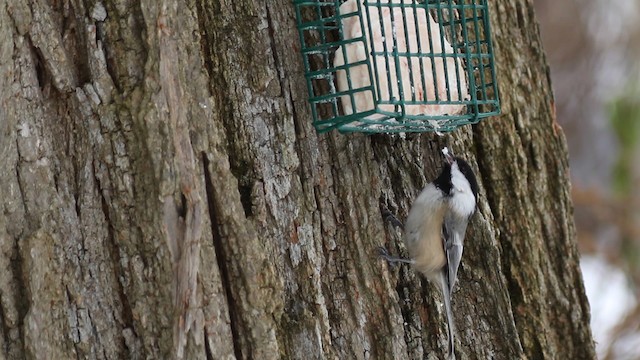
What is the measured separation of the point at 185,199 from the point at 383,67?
882 mm

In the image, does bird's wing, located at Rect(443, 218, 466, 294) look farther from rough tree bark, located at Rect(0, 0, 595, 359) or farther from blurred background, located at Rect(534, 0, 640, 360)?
blurred background, located at Rect(534, 0, 640, 360)

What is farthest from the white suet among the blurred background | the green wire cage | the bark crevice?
the blurred background

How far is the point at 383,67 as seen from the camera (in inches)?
144

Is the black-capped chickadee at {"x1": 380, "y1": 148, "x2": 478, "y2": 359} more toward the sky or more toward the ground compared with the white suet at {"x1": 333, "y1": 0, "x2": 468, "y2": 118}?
more toward the ground

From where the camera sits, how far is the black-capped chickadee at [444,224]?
12.9ft

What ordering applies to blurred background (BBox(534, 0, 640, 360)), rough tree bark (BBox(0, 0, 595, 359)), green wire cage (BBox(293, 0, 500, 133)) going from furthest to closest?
blurred background (BBox(534, 0, 640, 360)) < green wire cage (BBox(293, 0, 500, 133)) < rough tree bark (BBox(0, 0, 595, 359))

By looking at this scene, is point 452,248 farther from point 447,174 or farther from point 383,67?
point 383,67

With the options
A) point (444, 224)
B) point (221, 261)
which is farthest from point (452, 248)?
point (221, 261)

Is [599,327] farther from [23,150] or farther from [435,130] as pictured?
[23,150]

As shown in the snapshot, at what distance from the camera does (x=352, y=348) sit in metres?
3.74

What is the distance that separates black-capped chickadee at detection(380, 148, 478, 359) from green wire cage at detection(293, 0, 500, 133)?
0.80 feet

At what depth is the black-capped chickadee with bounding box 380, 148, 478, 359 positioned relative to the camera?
3.92m

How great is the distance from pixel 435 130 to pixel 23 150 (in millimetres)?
1500

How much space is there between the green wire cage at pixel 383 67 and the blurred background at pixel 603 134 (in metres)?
3.69
